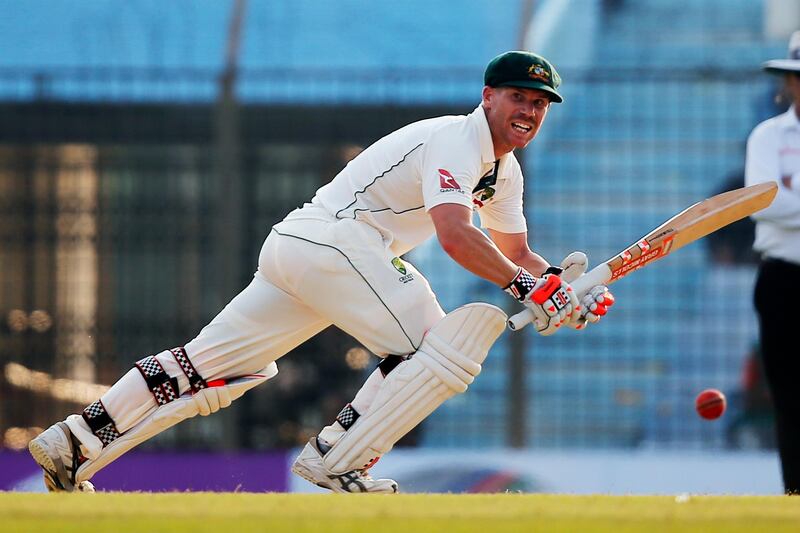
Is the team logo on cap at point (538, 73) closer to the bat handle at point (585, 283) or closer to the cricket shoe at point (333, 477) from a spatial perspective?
the bat handle at point (585, 283)

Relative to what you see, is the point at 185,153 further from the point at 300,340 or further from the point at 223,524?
the point at 223,524

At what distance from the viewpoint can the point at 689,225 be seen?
17.7 ft

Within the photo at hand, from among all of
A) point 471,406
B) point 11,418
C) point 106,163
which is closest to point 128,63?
point 106,163

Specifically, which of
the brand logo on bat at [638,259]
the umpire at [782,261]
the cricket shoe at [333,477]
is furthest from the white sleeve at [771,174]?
the cricket shoe at [333,477]

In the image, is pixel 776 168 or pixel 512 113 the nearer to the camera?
pixel 512 113

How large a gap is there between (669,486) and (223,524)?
514 centimetres

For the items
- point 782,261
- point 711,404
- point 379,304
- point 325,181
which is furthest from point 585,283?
point 325,181

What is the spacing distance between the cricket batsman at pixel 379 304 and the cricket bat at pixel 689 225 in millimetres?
192

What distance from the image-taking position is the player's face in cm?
510

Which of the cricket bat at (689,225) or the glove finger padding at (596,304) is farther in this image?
the cricket bat at (689,225)

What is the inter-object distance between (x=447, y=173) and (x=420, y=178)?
0.20 meters

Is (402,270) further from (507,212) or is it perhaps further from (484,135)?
(507,212)

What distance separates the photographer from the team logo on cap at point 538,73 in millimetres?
5086

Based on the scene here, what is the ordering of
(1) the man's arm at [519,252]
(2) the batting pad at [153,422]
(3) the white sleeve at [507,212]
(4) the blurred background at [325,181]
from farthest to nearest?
(4) the blurred background at [325,181], (1) the man's arm at [519,252], (3) the white sleeve at [507,212], (2) the batting pad at [153,422]
